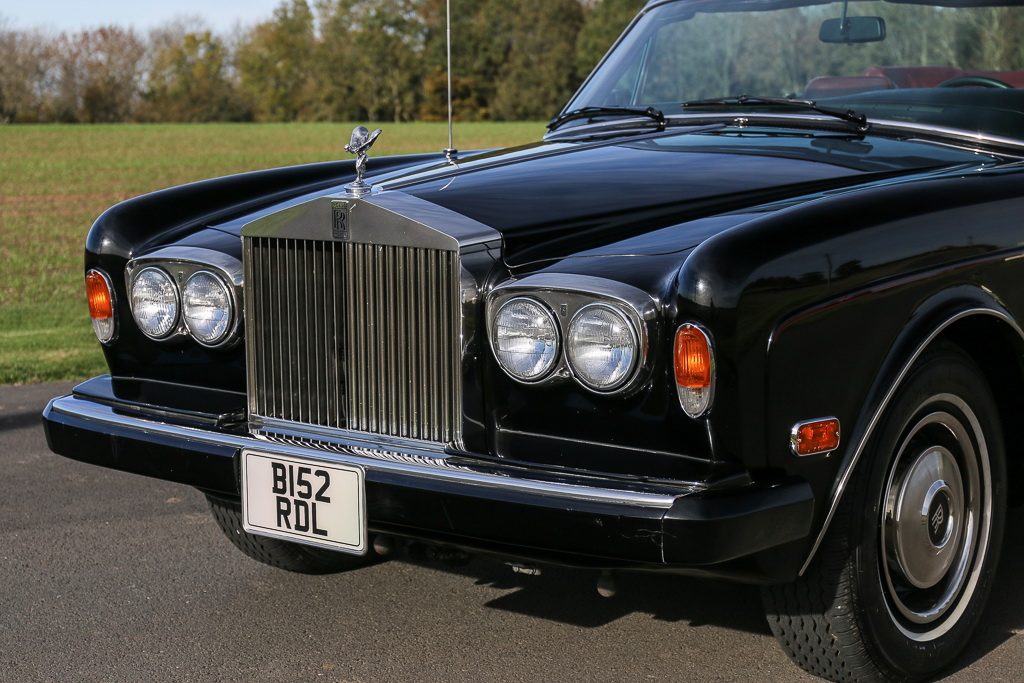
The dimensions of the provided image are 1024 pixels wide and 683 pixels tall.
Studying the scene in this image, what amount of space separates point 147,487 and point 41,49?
218 feet

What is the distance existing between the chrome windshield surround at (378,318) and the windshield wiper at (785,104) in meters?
1.52

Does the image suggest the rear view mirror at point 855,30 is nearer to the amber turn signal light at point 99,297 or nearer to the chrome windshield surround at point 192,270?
the chrome windshield surround at point 192,270

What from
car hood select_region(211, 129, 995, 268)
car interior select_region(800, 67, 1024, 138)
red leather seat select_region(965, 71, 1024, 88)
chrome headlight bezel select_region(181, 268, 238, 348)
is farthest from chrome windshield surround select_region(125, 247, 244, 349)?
red leather seat select_region(965, 71, 1024, 88)

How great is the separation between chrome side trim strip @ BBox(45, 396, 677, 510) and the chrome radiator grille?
0.14 metres

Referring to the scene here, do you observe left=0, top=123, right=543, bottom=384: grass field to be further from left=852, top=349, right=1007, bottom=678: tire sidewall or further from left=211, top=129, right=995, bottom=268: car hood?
left=852, top=349, right=1007, bottom=678: tire sidewall

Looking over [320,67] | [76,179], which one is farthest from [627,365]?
[320,67]

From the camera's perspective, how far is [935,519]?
3.14 m

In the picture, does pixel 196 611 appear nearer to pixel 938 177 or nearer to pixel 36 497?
pixel 36 497

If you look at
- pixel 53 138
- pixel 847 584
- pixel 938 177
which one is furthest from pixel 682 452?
pixel 53 138

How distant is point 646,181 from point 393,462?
40.7 inches

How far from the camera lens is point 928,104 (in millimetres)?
3984

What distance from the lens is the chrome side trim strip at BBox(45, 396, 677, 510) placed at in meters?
2.60

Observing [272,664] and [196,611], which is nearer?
[272,664]

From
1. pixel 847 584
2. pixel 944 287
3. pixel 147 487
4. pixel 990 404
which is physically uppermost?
pixel 944 287
